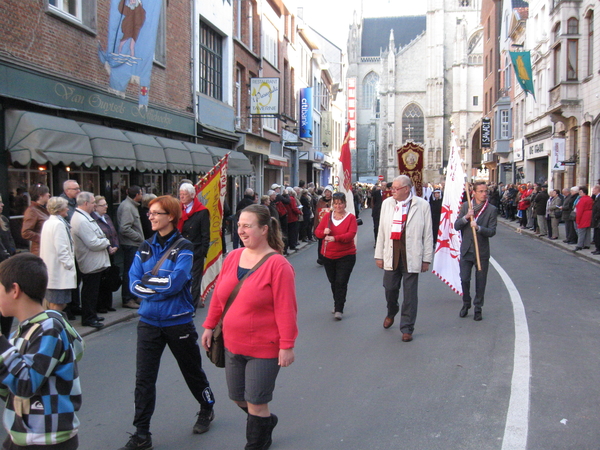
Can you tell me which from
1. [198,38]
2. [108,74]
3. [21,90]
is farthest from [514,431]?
[198,38]

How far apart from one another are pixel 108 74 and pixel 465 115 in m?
61.7

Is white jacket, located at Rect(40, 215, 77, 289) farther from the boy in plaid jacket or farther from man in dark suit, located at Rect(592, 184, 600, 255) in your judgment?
man in dark suit, located at Rect(592, 184, 600, 255)

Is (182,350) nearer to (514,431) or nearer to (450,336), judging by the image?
(514,431)

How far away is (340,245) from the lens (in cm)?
789

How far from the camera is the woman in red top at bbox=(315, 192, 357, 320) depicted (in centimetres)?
786

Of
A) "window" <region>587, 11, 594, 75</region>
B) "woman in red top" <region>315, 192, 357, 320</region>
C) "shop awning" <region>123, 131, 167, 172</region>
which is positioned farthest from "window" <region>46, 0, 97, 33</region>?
"window" <region>587, 11, 594, 75</region>

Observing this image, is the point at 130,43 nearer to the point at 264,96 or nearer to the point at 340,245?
the point at 340,245

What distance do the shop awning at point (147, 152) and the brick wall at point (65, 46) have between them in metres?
1.08

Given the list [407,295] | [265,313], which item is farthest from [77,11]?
[265,313]

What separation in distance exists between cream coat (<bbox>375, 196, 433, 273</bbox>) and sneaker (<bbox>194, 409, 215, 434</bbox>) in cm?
321

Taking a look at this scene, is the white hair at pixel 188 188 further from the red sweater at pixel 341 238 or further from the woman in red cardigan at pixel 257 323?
the woman in red cardigan at pixel 257 323

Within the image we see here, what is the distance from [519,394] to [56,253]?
16.4 ft

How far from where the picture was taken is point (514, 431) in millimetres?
4102

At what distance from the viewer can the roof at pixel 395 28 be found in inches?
3484
